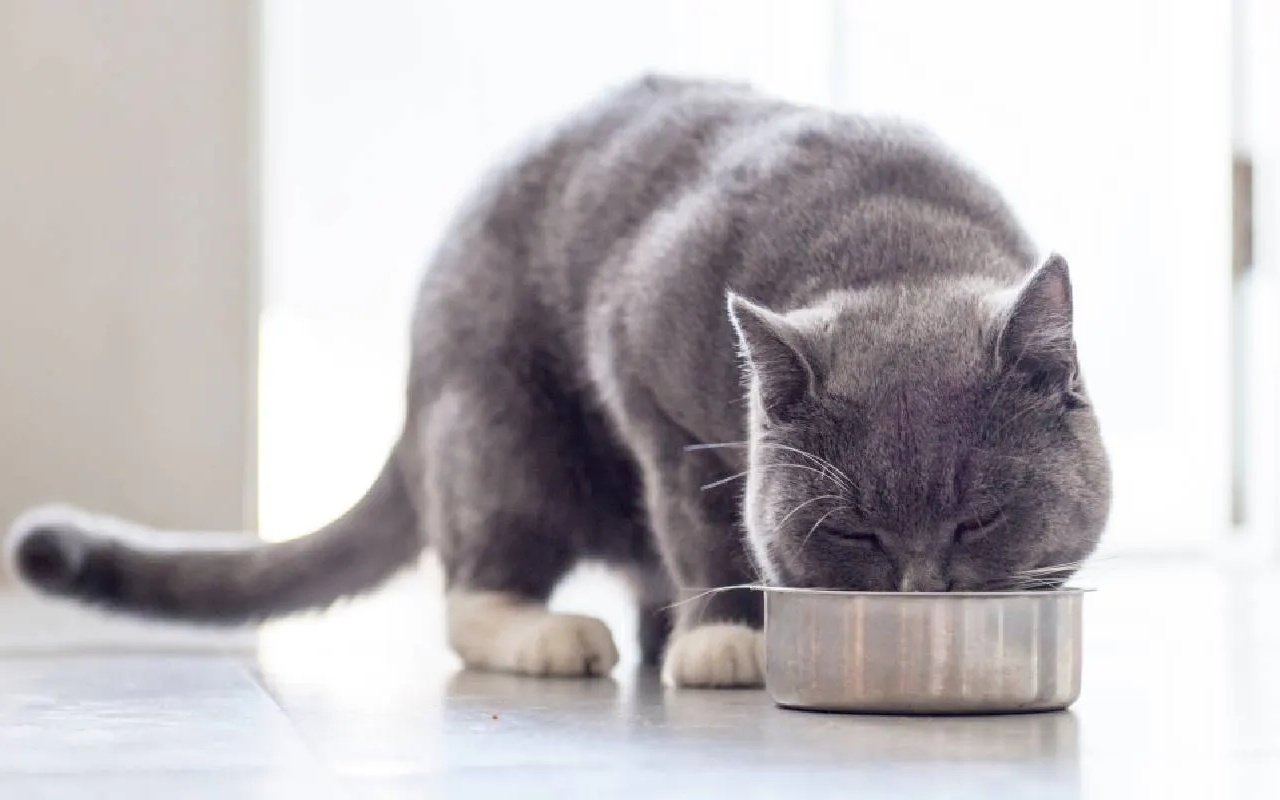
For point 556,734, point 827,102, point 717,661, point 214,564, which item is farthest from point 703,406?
point 827,102

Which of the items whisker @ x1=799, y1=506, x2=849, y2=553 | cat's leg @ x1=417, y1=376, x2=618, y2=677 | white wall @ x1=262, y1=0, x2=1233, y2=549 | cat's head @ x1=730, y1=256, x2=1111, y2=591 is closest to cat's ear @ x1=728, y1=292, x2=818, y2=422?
cat's head @ x1=730, y1=256, x2=1111, y2=591

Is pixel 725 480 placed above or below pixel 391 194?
below

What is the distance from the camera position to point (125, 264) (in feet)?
12.4

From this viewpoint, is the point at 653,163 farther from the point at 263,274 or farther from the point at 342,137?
the point at 342,137

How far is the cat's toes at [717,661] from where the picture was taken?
2.00 m

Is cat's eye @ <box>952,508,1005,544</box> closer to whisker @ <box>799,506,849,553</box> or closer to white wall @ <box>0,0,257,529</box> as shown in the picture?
whisker @ <box>799,506,849,553</box>

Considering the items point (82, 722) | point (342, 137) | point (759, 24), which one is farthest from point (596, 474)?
point (759, 24)

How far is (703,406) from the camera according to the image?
2100mm

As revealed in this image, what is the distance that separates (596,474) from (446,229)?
1.57ft

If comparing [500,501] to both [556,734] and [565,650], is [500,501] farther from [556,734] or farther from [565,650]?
[556,734]

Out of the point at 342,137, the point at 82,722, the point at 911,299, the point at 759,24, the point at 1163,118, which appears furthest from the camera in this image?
the point at 1163,118

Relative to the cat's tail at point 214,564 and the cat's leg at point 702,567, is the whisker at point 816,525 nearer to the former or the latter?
the cat's leg at point 702,567

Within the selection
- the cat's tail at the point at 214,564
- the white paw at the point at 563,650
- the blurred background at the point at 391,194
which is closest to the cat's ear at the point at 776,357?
the white paw at the point at 563,650

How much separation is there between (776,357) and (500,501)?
0.70 meters
